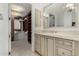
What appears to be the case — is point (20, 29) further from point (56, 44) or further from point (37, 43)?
point (56, 44)

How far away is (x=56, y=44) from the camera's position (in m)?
2.23

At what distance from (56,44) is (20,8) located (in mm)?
910

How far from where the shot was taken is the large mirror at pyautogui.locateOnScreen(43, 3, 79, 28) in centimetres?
215

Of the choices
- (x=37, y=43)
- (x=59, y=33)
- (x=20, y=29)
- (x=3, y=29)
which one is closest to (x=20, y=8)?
(x=20, y=29)

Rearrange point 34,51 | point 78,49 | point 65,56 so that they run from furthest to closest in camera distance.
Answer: point 34,51 → point 65,56 → point 78,49

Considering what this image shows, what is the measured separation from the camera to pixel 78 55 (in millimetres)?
A: 2047

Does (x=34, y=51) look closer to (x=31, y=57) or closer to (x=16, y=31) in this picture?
(x=31, y=57)

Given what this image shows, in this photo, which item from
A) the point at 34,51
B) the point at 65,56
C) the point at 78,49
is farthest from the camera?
the point at 34,51

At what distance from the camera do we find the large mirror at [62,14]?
215 cm

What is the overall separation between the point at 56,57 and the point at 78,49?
465mm

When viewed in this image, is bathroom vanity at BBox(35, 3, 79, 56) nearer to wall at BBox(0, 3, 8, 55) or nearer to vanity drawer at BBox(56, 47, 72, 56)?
vanity drawer at BBox(56, 47, 72, 56)

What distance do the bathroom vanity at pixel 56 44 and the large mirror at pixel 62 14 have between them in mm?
217

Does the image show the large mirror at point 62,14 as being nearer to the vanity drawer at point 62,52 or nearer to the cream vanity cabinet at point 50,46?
the cream vanity cabinet at point 50,46

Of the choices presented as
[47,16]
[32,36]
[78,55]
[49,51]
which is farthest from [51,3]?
[78,55]
